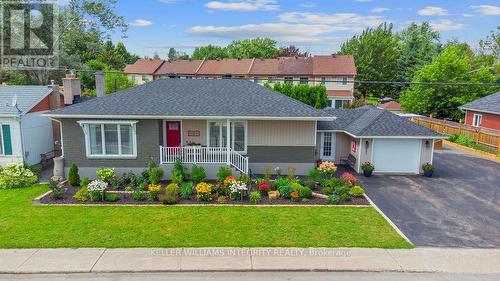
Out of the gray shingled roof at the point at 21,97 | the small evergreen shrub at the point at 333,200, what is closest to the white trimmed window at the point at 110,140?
the gray shingled roof at the point at 21,97

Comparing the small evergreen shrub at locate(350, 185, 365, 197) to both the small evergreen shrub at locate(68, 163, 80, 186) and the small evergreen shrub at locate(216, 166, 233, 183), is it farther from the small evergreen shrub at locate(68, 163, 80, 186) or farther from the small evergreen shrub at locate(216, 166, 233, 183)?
the small evergreen shrub at locate(68, 163, 80, 186)

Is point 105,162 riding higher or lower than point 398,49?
lower

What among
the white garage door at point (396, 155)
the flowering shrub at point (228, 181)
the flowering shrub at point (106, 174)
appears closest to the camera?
the flowering shrub at point (228, 181)

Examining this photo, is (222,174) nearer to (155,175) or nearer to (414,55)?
(155,175)

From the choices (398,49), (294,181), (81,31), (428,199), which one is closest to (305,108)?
(294,181)

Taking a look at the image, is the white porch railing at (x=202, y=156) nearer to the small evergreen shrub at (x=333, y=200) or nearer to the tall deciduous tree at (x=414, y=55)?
the small evergreen shrub at (x=333, y=200)

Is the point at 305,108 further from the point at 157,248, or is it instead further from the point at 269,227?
the point at 157,248

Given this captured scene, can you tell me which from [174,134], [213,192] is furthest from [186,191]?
[174,134]
